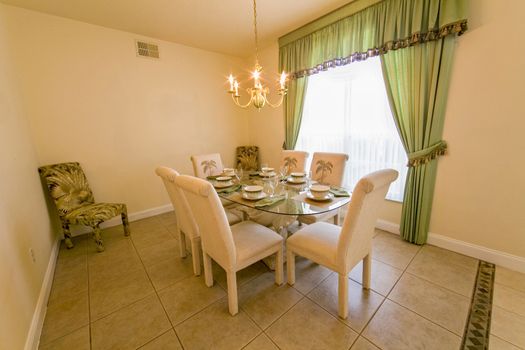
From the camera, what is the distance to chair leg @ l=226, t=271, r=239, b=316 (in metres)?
1.50

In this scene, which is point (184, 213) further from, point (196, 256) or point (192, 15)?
point (192, 15)

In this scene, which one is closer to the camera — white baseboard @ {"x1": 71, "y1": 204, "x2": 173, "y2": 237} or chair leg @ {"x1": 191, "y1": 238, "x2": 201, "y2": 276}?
chair leg @ {"x1": 191, "y1": 238, "x2": 201, "y2": 276}

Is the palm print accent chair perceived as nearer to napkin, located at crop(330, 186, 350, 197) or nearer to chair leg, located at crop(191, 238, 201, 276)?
chair leg, located at crop(191, 238, 201, 276)

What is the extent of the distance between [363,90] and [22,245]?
12.0ft

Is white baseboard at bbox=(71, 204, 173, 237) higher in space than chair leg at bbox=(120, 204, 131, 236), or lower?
lower

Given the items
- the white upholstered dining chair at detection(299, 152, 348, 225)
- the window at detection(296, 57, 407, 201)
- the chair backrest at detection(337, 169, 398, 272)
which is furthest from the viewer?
the window at detection(296, 57, 407, 201)

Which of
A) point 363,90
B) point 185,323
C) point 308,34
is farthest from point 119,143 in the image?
point 363,90

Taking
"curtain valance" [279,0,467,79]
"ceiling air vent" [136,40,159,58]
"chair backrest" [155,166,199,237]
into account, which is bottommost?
"chair backrest" [155,166,199,237]

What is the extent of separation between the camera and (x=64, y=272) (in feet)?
6.94

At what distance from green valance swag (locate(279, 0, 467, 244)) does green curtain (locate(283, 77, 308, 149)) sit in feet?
2.03

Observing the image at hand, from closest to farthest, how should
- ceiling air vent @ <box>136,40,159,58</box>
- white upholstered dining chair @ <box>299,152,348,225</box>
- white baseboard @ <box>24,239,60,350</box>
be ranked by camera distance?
white baseboard @ <box>24,239,60,350</box>
white upholstered dining chair @ <box>299,152,348,225</box>
ceiling air vent @ <box>136,40,159,58</box>

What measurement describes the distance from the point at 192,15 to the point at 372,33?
2.16m

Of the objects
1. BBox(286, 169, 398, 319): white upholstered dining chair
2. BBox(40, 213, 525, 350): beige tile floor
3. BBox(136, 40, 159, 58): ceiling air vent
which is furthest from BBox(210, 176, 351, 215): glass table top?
BBox(136, 40, 159, 58): ceiling air vent

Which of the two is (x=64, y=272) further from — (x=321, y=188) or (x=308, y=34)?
(x=308, y=34)
